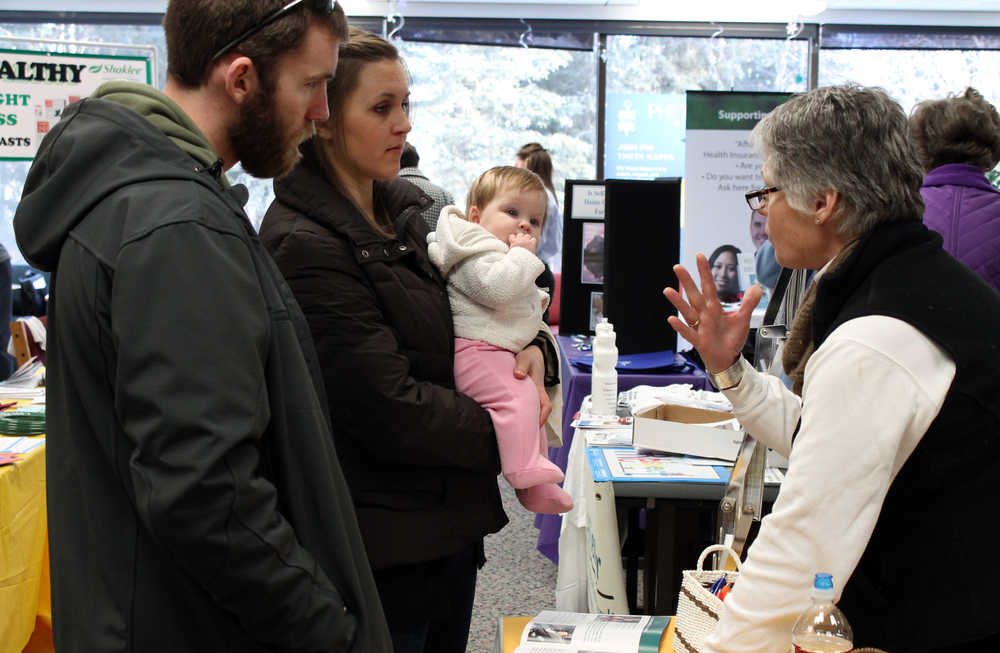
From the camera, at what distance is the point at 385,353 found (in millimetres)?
1448

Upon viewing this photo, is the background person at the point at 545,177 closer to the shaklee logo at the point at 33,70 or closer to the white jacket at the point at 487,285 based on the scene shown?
the shaklee logo at the point at 33,70

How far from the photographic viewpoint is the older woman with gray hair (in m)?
1.16

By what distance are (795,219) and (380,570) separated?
85cm

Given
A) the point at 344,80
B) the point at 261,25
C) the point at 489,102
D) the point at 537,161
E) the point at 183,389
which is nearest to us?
the point at 183,389

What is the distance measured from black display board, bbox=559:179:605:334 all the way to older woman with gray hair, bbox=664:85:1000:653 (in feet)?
9.94

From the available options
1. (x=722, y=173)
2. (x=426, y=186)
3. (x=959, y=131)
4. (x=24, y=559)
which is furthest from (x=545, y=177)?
(x=24, y=559)

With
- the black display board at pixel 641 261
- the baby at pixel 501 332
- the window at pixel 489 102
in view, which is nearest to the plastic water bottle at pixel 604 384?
the black display board at pixel 641 261

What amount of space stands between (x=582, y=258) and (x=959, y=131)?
1.83m

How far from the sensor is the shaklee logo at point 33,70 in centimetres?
455

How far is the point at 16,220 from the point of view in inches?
41.0

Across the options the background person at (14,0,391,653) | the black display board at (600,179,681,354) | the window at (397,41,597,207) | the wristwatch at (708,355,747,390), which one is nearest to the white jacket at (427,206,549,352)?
the wristwatch at (708,355,747,390)

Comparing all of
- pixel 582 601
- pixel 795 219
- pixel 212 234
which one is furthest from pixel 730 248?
pixel 212 234

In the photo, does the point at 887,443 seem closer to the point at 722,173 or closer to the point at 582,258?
the point at 582,258

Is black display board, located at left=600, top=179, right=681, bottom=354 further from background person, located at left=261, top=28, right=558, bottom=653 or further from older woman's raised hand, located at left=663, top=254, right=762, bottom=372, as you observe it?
background person, located at left=261, top=28, right=558, bottom=653
